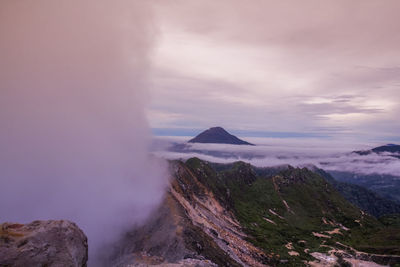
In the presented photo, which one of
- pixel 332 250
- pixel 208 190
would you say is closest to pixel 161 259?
pixel 208 190

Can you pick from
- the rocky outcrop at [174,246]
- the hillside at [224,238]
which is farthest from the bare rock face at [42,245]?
the hillside at [224,238]

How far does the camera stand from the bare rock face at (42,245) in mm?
28109

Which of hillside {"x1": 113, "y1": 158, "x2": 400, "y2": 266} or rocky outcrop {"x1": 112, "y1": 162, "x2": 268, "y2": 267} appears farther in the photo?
hillside {"x1": 113, "y1": 158, "x2": 400, "y2": 266}

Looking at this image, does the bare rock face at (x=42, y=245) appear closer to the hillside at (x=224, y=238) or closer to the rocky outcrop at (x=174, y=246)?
the rocky outcrop at (x=174, y=246)

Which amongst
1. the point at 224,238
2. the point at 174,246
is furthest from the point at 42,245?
the point at 224,238

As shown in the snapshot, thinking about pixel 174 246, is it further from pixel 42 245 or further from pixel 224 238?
pixel 42 245

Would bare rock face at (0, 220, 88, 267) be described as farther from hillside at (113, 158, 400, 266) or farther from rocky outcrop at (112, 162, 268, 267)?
hillside at (113, 158, 400, 266)

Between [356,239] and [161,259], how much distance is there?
15992 cm

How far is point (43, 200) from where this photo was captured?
2724 inches

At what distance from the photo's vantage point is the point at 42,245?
2975cm

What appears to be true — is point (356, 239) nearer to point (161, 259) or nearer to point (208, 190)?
point (208, 190)

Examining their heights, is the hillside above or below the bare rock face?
below

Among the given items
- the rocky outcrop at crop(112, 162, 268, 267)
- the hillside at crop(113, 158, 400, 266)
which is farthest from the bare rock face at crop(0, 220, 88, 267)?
the hillside at crop(113, 158, 400, 266)

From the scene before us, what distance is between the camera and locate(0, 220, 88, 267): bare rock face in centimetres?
2811
